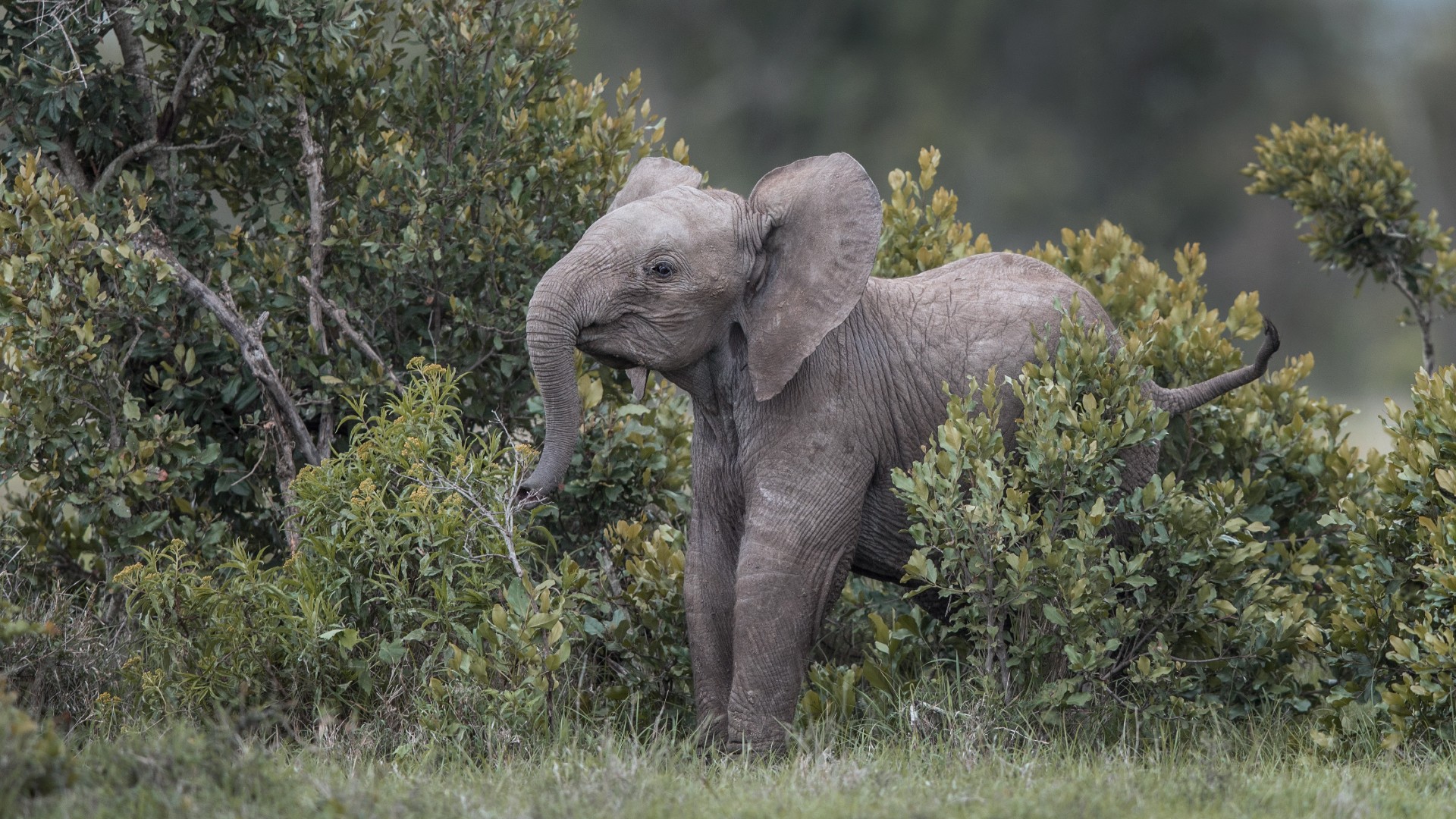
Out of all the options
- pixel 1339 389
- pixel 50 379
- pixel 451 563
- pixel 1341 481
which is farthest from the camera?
pixel 1339 389

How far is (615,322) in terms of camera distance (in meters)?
5.64

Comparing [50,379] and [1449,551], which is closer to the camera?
[1449,551]

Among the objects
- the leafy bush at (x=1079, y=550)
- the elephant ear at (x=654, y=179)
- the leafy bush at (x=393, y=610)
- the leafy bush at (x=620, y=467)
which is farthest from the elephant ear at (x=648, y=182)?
the leafy bush at (x=1079, y=550)

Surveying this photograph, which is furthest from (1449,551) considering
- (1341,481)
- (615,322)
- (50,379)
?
(50,379)

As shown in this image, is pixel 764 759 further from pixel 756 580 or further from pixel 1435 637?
pixel 1435 637

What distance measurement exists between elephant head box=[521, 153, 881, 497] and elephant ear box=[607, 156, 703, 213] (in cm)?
31

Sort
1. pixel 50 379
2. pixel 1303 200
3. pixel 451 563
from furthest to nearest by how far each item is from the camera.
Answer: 1. pixel 1303 200
2. pixel 50 379
3. pixel 451 563

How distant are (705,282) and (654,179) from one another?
0.84 m

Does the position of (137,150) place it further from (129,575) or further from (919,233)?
(919,233)

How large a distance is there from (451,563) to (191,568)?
60.7 inches

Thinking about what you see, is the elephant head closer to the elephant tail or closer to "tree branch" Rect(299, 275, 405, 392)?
the elephant tail

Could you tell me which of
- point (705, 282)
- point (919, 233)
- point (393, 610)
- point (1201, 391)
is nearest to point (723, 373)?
point (705, 282)

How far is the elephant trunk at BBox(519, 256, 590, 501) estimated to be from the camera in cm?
545

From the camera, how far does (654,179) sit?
636 cm
